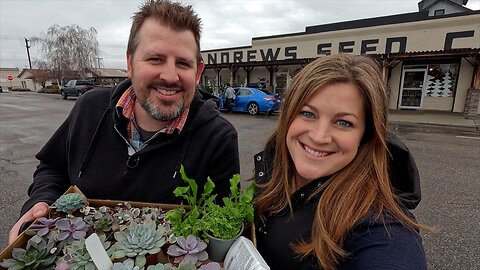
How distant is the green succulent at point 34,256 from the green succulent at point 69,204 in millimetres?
146

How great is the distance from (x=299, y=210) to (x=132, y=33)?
1207 millimetres

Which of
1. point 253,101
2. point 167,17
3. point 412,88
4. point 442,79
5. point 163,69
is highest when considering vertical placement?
point 167,17

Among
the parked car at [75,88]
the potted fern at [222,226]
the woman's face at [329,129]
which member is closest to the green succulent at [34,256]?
the potted fern at [222,226]

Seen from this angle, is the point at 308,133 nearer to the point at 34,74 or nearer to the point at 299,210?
the point at 299,210

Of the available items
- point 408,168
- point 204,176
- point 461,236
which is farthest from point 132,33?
point 461,236

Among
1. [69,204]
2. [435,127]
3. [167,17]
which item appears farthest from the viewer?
[435,127]

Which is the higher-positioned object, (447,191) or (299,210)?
(299,210)

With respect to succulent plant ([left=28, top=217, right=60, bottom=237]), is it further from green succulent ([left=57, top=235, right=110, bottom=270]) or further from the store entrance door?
the store entrance door

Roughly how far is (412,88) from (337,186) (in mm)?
14207

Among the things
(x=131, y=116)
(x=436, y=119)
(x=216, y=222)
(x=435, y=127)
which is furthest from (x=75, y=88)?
(x=216, y=222)

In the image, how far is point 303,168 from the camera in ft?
→ 3.69

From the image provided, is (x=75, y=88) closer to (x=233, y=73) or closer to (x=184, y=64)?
(x=233, y=73)

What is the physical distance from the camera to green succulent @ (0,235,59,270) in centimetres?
76

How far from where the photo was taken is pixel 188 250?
0.81 metres
